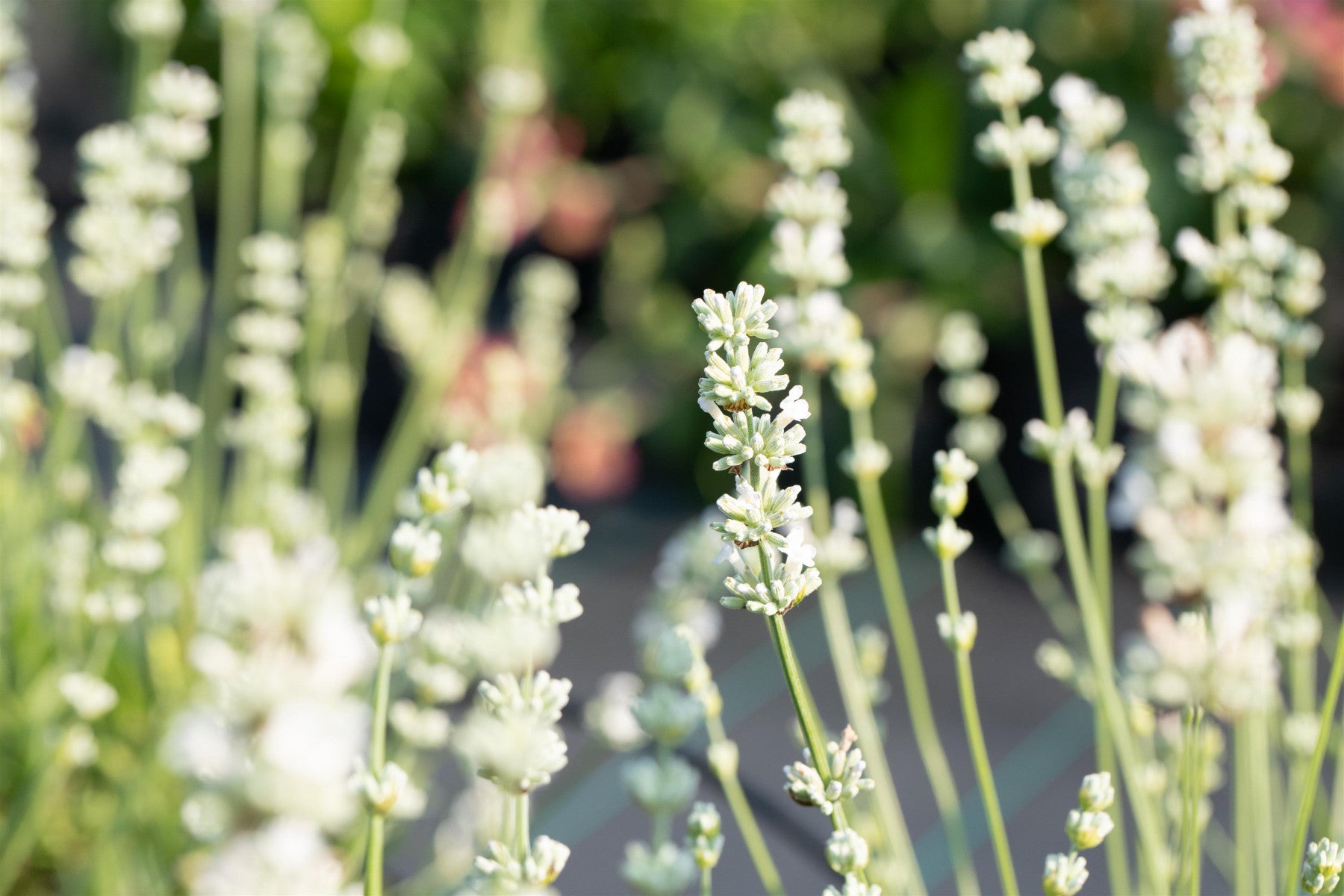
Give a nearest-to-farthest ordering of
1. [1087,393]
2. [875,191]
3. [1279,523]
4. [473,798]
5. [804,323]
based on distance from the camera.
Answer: [1279,523], [804,323], [473,798], [1087,393], [875,191]

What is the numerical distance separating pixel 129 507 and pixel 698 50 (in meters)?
1.41

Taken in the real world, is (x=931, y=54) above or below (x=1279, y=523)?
above

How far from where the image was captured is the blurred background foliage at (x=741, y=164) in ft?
4.94

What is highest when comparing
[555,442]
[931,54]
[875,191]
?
[931,54]

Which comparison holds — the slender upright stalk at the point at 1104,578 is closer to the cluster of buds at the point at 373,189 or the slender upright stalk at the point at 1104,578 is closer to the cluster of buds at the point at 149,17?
the cluster of buds at the point at 373,189

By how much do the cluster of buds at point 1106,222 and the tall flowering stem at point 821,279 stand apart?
0.32ft

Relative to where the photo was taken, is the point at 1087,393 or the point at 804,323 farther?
the point at 1087,393

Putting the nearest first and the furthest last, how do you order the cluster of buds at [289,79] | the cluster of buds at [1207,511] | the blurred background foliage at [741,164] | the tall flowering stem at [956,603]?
the cluster of buds at [1207,511] → the tall flowering stem at [956,603] → the cluster of buds at [289,79] → the blurred background foliage at [741,164]

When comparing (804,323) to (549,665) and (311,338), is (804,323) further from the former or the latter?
(549,665)

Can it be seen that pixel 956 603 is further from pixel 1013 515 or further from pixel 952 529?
pixel 1013 515

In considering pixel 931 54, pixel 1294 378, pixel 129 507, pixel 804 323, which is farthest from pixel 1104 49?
pixel 129 507

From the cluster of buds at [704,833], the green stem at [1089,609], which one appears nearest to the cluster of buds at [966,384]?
the green stem at [1089,609]

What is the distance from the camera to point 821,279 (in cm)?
50

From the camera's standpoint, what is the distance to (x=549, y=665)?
4.01 ft
